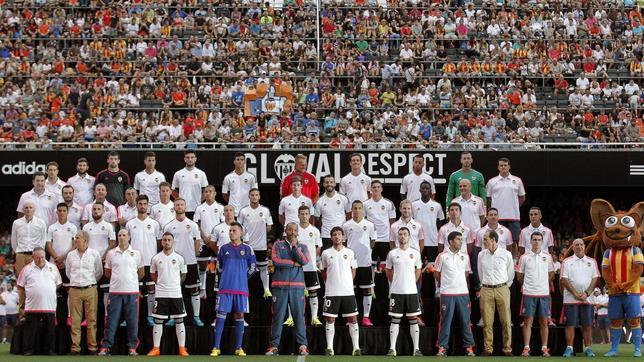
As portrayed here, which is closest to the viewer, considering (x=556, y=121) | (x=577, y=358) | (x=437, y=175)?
(x=577, y=358)

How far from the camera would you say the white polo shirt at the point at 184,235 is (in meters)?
17.1

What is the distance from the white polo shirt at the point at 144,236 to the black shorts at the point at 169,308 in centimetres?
99

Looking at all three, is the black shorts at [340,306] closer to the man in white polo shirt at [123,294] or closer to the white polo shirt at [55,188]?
the man in white polo shirt at [123,294]

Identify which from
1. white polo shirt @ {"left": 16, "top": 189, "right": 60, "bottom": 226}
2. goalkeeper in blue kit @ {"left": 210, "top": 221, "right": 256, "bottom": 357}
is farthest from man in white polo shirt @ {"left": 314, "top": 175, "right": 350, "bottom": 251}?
white polo shirt @ {"left": 16, "top": 189, "right": 60, "bottom": 226}

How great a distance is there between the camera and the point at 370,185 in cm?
1830

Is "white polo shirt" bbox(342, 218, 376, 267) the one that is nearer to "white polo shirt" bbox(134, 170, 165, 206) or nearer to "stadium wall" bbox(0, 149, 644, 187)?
"white polo shirt" bbox(134, 170, 165, 206)

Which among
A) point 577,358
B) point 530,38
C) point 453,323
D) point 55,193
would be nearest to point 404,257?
point 453,323

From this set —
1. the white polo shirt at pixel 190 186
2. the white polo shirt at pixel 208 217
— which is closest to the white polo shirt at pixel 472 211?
the white polo shirt at pixel 208 217

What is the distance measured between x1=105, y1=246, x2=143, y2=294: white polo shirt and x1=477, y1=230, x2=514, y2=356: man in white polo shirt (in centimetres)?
465

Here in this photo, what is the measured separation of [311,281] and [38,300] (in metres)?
3.71

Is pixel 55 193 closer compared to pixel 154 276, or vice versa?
pixel 154 276

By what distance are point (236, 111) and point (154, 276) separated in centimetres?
1205

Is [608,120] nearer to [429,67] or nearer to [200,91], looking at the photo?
[429,67]

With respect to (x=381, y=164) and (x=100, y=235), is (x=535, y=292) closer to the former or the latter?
(x=100, y=235)
